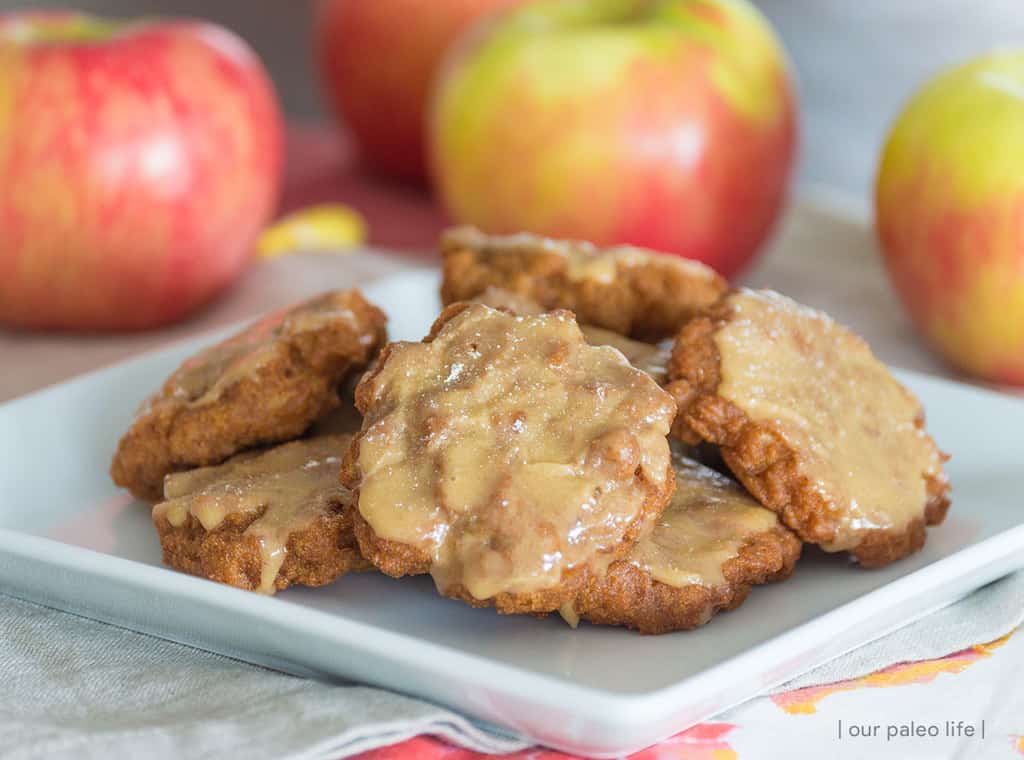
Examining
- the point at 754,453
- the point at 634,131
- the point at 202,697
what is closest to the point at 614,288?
the point at 754,453

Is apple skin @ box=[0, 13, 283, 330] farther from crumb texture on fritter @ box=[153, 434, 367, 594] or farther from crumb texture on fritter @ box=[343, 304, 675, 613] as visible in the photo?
crumb texture on fritter @ box=[343, 304, 675, 613]

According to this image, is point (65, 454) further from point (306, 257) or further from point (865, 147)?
point (865, 147)

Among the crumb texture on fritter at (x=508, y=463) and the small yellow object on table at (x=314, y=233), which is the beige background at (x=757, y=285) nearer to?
the small yellow object on table at (x=314, y=233)

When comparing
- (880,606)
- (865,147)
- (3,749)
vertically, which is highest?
(880,606)

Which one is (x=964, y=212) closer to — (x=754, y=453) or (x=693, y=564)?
(x=754, y=453)

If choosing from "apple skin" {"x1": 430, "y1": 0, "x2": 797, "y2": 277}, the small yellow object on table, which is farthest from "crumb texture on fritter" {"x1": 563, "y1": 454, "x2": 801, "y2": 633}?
the small yellow object on table

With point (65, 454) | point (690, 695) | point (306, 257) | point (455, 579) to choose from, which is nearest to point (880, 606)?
point (690, 695)
